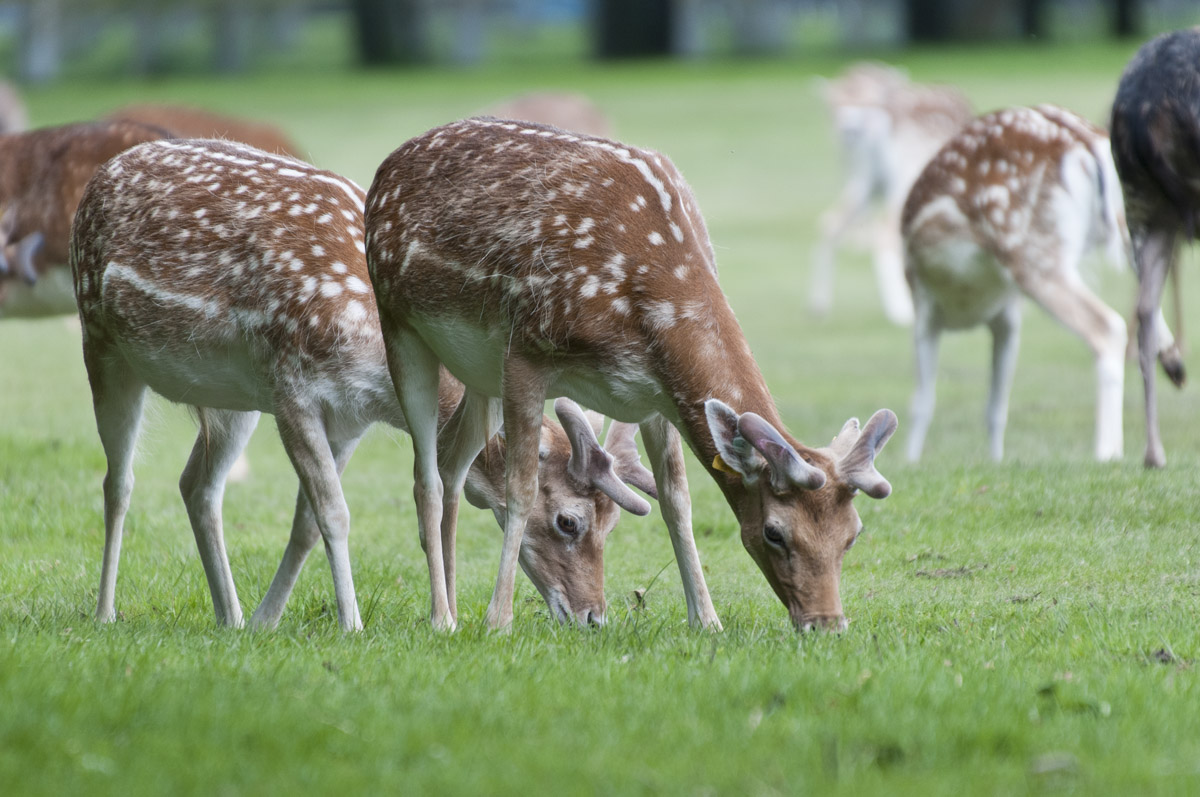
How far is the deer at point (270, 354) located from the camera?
5766 millimetres

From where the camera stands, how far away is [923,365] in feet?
34.8

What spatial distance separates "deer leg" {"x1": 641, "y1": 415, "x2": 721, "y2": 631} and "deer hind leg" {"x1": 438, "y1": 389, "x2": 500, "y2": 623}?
616mm

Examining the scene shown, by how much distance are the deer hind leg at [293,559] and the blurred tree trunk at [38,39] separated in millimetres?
48389

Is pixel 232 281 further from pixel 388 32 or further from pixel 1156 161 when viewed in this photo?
pixel 388 32

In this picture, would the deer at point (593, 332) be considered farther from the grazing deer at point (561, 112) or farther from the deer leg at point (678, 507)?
the grazing deer at point (561, 112)

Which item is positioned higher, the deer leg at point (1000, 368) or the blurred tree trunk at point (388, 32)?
the deer leg at point (1000, 368)

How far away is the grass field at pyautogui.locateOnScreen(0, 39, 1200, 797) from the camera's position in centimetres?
377

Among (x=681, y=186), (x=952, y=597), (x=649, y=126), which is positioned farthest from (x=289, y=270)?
(x=649, y=126)

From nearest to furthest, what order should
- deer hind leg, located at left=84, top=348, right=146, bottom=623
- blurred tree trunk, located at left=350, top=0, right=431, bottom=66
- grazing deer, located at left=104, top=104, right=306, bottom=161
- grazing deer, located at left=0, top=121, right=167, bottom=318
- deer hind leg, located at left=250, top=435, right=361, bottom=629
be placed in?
deer hind leg, located at left=250, top=435, right=361, bottom=629
deer hind leg, located at left=84, top=348, right=146, bottom=623
grazing deer, located at left=0, top=121, right=167, bottom=318
grazing deer, located at left=104, top=104, right=306, bottom=161
blurred tree trunk, located at left=350, top=0, right=431, bottom=66

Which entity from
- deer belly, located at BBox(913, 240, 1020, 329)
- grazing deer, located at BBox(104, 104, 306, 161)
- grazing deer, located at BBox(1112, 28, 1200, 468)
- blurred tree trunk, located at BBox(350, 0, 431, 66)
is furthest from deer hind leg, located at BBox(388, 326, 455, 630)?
blurred tree trunk, located at BBox(350, 0, 431, 66)

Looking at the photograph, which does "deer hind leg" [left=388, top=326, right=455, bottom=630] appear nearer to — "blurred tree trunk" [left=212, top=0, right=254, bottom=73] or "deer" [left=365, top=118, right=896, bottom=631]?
"deer" [left=365, top=118, right=896, bottom=631]

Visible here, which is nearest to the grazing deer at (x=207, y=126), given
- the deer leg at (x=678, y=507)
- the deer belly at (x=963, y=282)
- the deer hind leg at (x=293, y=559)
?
the deer belly at (x=963, y=282)

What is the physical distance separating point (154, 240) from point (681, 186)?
6.39 ft

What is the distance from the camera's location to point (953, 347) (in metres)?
17.3
